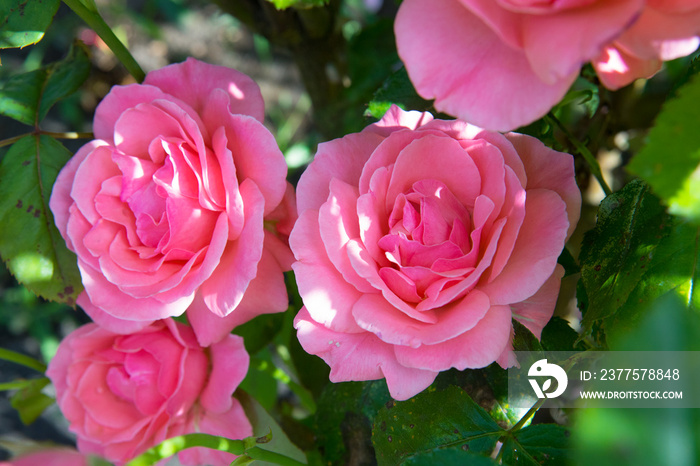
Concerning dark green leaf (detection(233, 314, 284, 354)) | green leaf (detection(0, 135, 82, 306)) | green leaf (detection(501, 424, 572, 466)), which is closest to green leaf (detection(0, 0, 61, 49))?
green leaf (detection(0, 135, 82, 306))

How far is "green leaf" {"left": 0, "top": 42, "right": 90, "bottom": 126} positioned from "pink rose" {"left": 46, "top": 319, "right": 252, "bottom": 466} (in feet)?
0.82

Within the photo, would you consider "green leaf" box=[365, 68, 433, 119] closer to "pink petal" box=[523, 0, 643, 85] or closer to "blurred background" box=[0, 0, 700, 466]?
"blurred background" box=[0, 0, 700, 466]

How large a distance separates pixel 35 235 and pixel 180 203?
20 cm

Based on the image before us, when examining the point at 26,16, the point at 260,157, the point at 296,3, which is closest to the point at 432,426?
the point at 260,157

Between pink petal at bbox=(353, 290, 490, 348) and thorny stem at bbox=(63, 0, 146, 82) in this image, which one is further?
thorny stem at bbox=(63, 0, 146, 82)

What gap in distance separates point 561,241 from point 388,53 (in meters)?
0.60

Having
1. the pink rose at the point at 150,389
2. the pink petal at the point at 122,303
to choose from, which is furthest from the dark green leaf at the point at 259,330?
the pink petal at the point at 122,303

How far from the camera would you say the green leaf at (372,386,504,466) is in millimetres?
479

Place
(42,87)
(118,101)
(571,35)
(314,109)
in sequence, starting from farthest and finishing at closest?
1. (314,109)
2. (42,87)
3. (118,101)
4. (571,35)

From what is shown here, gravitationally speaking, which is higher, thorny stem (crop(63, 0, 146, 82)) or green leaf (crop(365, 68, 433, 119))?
thorny stem (crop(63, 0, 146, 82))

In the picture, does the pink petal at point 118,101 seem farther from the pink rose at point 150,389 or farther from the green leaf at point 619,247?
the green leaf at point 619,247

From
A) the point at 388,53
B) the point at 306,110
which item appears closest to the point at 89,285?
the point at 388,53

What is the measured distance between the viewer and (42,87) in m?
0.63

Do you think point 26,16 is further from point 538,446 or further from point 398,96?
point 538,446
